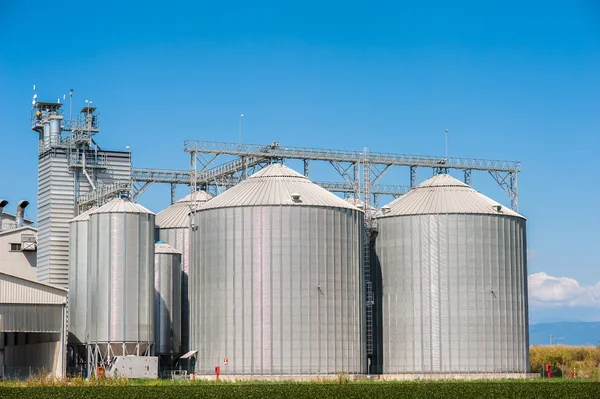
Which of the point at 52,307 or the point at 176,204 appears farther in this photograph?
the point at 176,204

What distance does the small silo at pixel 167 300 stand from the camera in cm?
10450

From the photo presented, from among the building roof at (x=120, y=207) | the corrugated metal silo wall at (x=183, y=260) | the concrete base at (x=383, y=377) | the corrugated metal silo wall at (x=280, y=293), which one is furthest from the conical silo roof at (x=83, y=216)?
the concrete base at (x=383, y=377)

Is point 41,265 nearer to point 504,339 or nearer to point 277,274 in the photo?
point 277,274

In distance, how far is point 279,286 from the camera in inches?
3652

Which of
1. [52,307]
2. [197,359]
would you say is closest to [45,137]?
[52,307]

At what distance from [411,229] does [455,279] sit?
647 cm

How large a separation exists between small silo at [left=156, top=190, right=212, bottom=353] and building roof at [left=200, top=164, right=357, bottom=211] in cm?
1353

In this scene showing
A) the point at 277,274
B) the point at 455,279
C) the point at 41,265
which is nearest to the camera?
the point at 277,274

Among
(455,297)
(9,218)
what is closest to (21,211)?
(9,218)

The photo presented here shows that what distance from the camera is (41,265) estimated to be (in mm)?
113062

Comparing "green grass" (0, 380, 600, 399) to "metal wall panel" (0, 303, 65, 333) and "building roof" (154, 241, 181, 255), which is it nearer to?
"metal wall panel" (0, 303, 65, 333)

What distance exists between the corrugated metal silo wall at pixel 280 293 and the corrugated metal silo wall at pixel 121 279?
224 inches

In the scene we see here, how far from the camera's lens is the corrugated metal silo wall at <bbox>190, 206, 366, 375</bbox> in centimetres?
9225

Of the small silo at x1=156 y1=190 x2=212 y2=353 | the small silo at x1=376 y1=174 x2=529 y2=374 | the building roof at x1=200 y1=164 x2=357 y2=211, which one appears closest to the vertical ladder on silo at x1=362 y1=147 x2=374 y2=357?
the small silo at x1=376 y1=174 x2=529 y2=374
